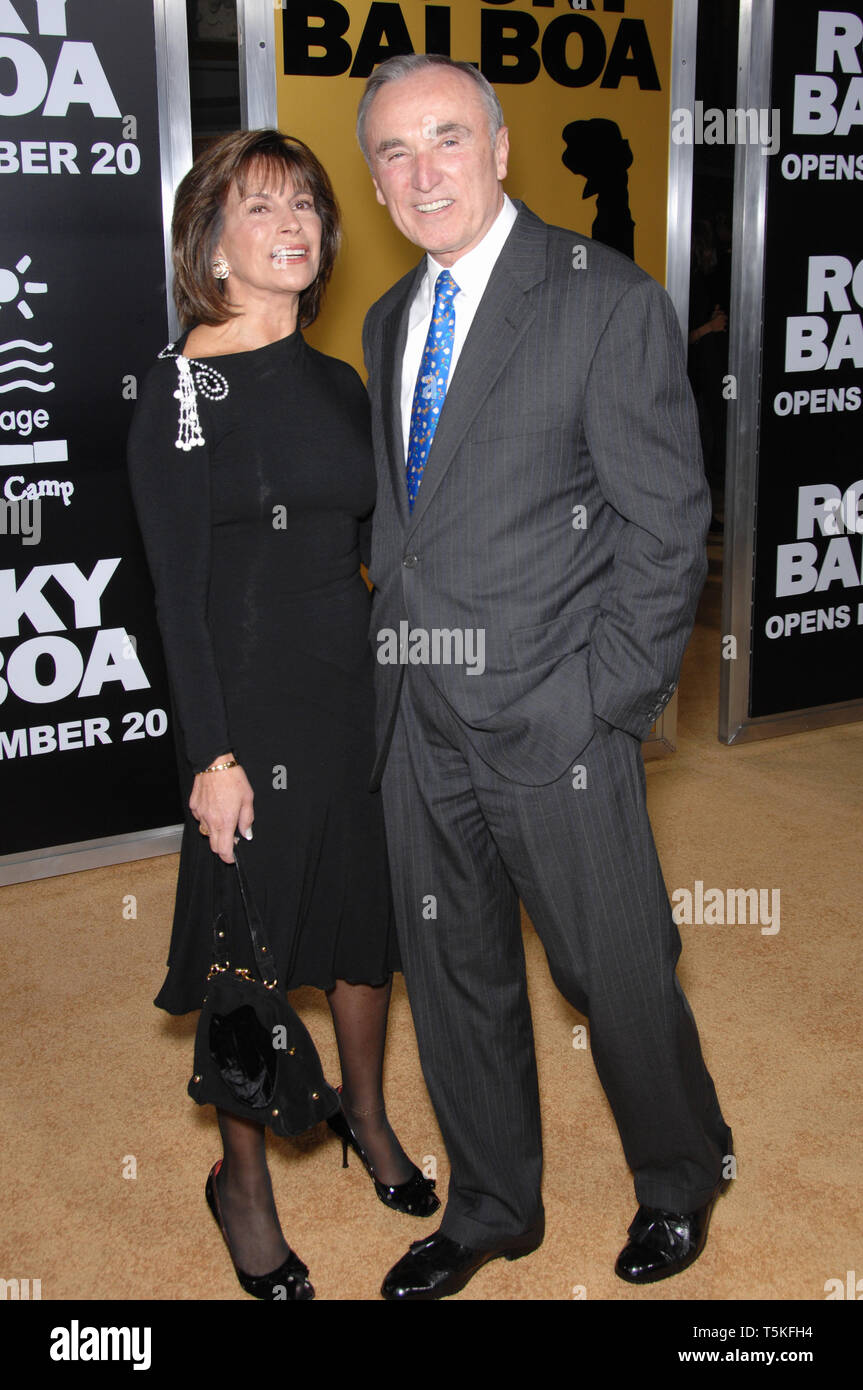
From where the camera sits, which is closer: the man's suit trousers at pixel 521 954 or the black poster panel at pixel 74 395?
the man's suit trousers at pixel 521 954

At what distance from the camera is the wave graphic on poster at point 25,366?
11.4 feet

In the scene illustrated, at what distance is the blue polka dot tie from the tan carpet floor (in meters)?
1.24

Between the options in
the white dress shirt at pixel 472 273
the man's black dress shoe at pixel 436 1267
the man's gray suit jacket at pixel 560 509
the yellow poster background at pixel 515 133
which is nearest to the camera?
the man's gray suit jacket at pixel 560 509

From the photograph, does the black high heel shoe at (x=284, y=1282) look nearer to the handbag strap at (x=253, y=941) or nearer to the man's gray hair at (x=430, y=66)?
the handbag strap at (x=253, y=941)

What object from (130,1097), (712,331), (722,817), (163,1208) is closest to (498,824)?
(163,1208)

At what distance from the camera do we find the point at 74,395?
11.7 feet

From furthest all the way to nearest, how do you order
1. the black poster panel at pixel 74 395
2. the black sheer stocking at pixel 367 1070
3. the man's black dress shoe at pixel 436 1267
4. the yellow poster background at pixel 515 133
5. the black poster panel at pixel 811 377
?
the black poster panel at pixel 811 377, the yellow poster background at pixel 515 133, the black poster panel at pixel 74 395, the black sheer stocking at pixel 367 1070, the man's black dress shoe at pixel 436 1267

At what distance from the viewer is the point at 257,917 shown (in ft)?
6.56

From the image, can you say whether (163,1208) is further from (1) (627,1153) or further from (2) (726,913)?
(2) (726,913)

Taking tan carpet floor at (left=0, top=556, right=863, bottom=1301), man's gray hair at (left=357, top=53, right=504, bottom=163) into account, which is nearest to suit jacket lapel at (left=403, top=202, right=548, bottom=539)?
man's gray hair at (left=357, top=53, right=504, bottom=163)

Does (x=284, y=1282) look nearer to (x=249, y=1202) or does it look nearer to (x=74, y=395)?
(x=249, y=1202)

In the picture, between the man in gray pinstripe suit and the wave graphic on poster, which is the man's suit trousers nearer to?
the man in gray pinstripe suit

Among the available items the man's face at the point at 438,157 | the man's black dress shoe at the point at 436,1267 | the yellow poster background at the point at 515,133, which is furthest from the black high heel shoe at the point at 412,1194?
the yellow poster background at the point at 515,133

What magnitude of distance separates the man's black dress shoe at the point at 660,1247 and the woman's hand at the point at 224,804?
0.88 m
